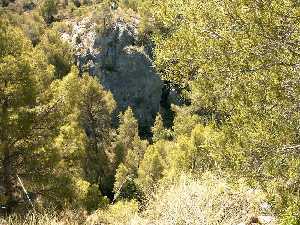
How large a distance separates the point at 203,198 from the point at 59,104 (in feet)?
32.4

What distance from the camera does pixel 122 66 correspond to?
72125 millimetres

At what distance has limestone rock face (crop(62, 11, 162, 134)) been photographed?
71.1m

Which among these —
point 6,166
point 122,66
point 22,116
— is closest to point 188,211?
point 22,116

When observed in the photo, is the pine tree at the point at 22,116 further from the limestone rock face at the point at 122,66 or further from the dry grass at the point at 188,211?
the limestone rock face at the point at 122,66

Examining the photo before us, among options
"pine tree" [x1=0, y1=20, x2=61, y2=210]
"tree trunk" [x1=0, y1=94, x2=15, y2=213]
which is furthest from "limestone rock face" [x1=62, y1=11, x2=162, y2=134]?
"tree trunk" [x1=0, y1=94, x2=15, y2=213]

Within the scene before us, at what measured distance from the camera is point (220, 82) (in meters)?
8.61

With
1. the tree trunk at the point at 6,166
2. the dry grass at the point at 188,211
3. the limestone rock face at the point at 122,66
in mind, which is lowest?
the limestone rock face at the point at 122,66

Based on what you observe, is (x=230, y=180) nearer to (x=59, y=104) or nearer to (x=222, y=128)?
(x=222, y=128)

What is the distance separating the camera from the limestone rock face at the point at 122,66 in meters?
71.1

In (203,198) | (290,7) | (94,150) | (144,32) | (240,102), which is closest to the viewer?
(290,7)

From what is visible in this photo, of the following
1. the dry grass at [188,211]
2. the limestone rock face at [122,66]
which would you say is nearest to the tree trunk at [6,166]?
the dry grass at [188,211]

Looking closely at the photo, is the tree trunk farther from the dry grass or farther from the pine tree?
the dry grass

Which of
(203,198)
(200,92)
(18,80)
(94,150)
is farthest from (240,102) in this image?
(94,150)

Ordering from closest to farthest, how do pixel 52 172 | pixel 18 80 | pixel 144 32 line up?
pixel 18 80
pixel 52 172
pixel 144 32
